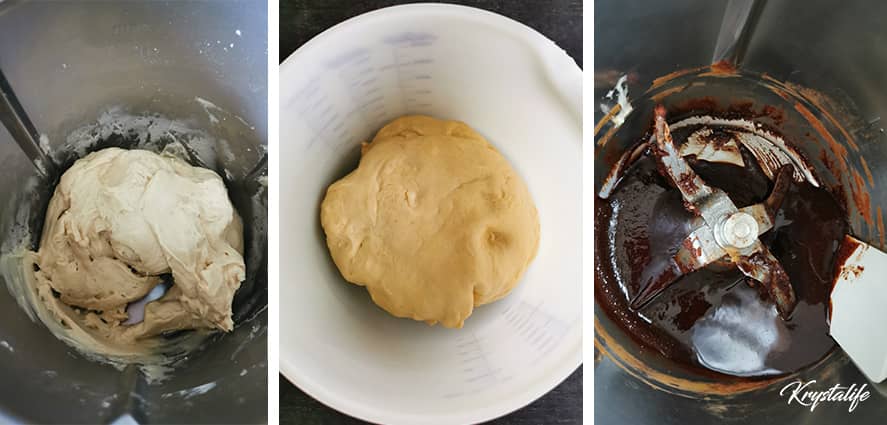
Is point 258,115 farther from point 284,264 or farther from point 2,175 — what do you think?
point 2,175

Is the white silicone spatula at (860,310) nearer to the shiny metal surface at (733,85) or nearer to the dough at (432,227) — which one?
the shiny metal surface at (733,85)

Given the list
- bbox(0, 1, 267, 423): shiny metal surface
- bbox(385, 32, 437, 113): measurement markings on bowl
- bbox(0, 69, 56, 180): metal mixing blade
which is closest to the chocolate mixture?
bbox(385, 32, 437, 113): measurement markings on bowl

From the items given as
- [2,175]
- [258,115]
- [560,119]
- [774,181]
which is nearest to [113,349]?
[2,175]

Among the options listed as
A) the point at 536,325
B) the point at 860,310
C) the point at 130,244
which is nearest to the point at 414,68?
the point at 536,325

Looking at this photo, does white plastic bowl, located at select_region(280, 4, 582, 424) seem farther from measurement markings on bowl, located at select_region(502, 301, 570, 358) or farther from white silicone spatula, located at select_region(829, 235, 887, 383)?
white silicone spatula, located at select_region(829, 235, 887, 383)

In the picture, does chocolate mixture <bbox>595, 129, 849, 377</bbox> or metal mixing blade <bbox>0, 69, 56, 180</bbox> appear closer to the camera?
chocolate mixture <bbox>595, 129, 849, 377</bbox>

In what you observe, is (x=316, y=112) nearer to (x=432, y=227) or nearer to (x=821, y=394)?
(x=432, y=227)
